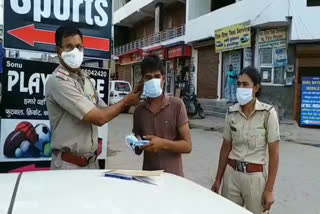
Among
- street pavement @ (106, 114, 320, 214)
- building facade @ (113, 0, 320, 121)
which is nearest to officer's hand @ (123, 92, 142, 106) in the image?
street pavement @ (106, 114, 320, 214)

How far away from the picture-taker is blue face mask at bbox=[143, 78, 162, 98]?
8.80ft

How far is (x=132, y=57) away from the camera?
32.6 meters

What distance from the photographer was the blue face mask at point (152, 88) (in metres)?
2.68

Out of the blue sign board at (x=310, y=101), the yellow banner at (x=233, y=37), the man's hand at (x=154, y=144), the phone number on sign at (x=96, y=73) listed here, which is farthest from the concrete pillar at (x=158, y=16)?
the man's hand at (x=154, y=144)

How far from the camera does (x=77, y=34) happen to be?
9.12ft

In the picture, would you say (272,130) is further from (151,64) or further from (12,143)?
(12,143)

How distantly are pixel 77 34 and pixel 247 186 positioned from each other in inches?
63.6

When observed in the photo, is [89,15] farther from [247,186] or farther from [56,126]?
[247,186]

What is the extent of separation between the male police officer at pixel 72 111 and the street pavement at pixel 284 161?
3.19 meters

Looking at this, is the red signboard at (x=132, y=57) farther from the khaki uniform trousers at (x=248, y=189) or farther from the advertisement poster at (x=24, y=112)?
the khaki uniform trousers at (x=248, y=189)

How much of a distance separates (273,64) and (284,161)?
306 inches

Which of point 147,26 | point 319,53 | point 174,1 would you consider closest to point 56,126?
point 319,53

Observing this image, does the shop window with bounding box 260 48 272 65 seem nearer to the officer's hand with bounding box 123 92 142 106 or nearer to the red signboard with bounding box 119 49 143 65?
the officer's hand with bounding box 123 92 142 106

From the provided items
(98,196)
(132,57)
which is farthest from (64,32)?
(132,57)
